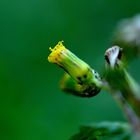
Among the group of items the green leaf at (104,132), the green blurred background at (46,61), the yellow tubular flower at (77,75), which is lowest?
the green leaf at (104,132)

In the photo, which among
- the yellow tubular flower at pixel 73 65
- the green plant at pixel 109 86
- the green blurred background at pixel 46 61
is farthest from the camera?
the green blurred background at pixel 46 61

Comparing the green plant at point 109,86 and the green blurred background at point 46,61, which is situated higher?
the green blurred background at point 46,61

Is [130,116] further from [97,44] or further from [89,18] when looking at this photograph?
[89,18]

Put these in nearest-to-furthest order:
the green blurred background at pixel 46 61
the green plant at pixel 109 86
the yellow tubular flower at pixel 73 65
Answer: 1. the green plant at pixel 109 86
2. the yellow tubular flower at pixel 73 65
3. the green blurred background at pixel 46 61

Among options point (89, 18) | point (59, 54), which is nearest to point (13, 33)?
point (89, 18)

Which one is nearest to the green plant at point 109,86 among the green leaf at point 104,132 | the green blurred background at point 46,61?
the green leaf at point 104,132

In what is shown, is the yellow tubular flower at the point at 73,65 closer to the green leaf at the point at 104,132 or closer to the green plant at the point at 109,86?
the green plant at the point at 109,86

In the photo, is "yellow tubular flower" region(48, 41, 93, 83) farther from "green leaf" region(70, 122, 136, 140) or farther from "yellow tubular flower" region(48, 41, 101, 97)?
"green leaf" region(70, 122, 136, 140)

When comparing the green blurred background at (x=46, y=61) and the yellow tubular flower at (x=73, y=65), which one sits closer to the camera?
the yellow tubular flower at (x=73, y=65)

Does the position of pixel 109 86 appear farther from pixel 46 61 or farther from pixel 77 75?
pixel 46 61
